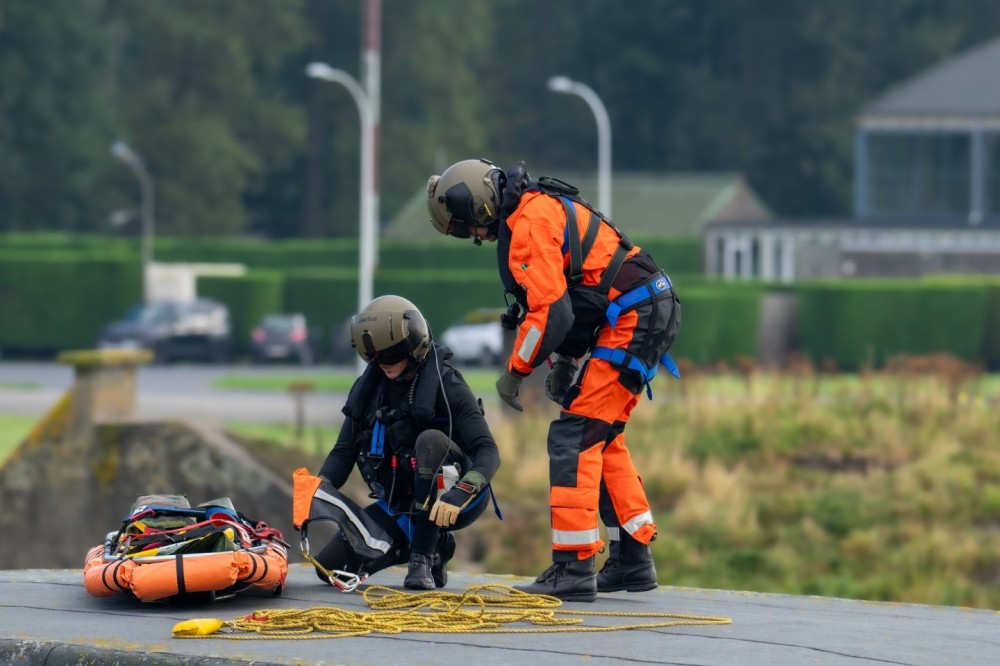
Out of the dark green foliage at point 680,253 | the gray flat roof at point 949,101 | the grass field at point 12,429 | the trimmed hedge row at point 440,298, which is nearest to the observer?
the grass field at point 12,429

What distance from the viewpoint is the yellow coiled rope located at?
21.6ft

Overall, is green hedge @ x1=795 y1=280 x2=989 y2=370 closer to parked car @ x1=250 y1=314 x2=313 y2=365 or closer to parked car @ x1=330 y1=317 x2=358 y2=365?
parked car @ x1=330 y1=317 x2=358 y2=365

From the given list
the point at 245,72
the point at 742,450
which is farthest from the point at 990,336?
the point at 245,72

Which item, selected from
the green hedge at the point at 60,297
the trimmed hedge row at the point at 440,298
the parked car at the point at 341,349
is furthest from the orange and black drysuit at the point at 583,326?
the green hedge at the point at 60,297

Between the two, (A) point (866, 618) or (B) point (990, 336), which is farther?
(B) point (990, 336)

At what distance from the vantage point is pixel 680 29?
75562 mm

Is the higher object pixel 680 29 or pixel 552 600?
pixel 680 29

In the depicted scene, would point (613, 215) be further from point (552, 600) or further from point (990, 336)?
point (552, 600)

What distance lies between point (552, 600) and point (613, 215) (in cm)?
5455

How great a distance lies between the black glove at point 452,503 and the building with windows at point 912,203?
1615 inches

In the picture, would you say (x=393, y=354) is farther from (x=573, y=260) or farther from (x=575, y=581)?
(x=575, y=581)

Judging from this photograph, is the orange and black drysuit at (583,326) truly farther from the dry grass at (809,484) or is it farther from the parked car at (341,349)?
the parked car at (341,349)

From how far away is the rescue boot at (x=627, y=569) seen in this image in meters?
7.72

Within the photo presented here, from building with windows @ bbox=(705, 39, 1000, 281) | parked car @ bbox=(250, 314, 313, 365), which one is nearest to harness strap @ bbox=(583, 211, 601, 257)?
parked car @ bbox=(250, 314, 313, 365)
